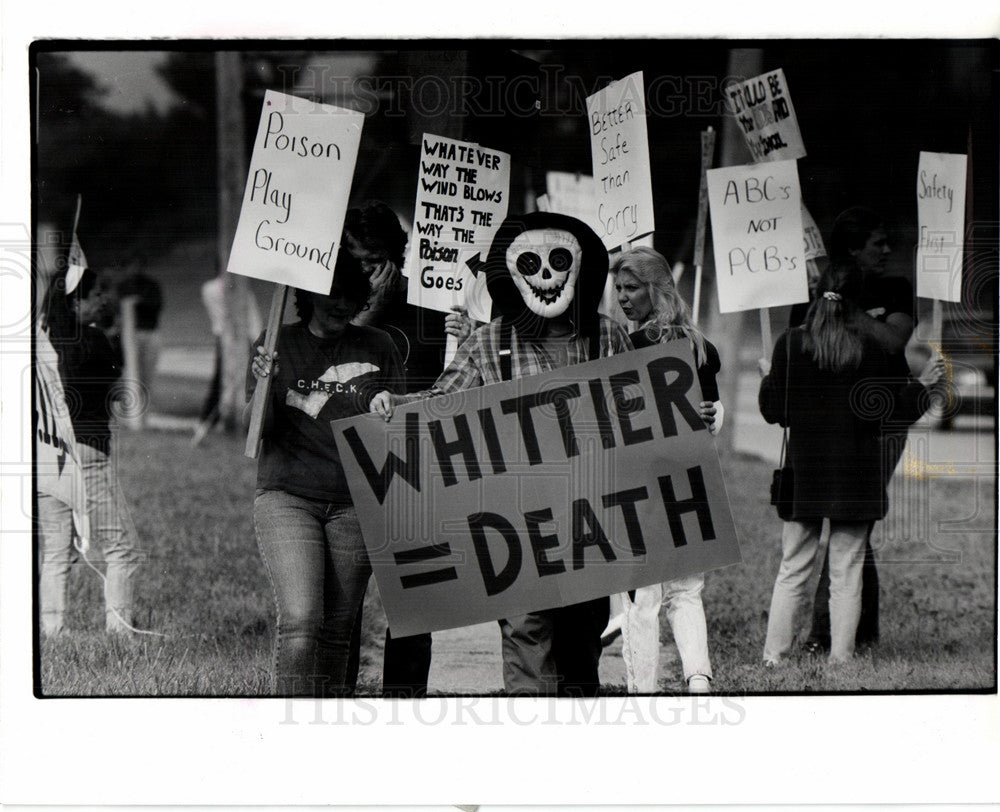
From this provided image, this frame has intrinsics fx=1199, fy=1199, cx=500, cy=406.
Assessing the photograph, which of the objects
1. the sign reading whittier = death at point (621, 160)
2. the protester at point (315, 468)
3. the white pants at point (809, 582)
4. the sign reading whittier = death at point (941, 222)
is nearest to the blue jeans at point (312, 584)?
the protester at point (315, 468)

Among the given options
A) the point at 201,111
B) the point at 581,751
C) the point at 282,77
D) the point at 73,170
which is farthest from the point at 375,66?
the point at 581,751

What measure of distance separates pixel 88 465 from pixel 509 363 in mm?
1674

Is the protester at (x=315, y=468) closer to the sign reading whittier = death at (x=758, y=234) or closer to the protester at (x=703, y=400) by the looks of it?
the protester at (x=703, y=400)

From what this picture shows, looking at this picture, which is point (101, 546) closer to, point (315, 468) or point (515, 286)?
point (315, 468)

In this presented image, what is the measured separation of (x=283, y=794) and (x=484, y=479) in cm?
132

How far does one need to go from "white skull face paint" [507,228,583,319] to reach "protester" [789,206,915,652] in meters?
0.88

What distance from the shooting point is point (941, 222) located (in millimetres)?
4383

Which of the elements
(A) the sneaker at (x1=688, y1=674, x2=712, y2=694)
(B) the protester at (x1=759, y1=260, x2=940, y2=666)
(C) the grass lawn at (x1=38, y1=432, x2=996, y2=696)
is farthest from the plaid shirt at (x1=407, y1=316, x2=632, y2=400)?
(A) the sneaker at (x1=688, y1=674, x2=712, y2=694)

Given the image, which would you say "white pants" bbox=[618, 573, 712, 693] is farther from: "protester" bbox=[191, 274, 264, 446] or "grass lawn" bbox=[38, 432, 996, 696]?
"protester" bbox=[191, 274, 264, 446]

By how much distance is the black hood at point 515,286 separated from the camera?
4.20 m

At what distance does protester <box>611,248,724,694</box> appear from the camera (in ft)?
14.0

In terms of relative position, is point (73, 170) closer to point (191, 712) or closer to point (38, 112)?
point (38, 112)

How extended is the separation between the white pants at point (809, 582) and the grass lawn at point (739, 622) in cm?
7

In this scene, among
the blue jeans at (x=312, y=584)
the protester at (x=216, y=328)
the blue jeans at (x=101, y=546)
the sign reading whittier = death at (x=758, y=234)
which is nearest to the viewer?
the blue jeans at (x=312, y=584)
